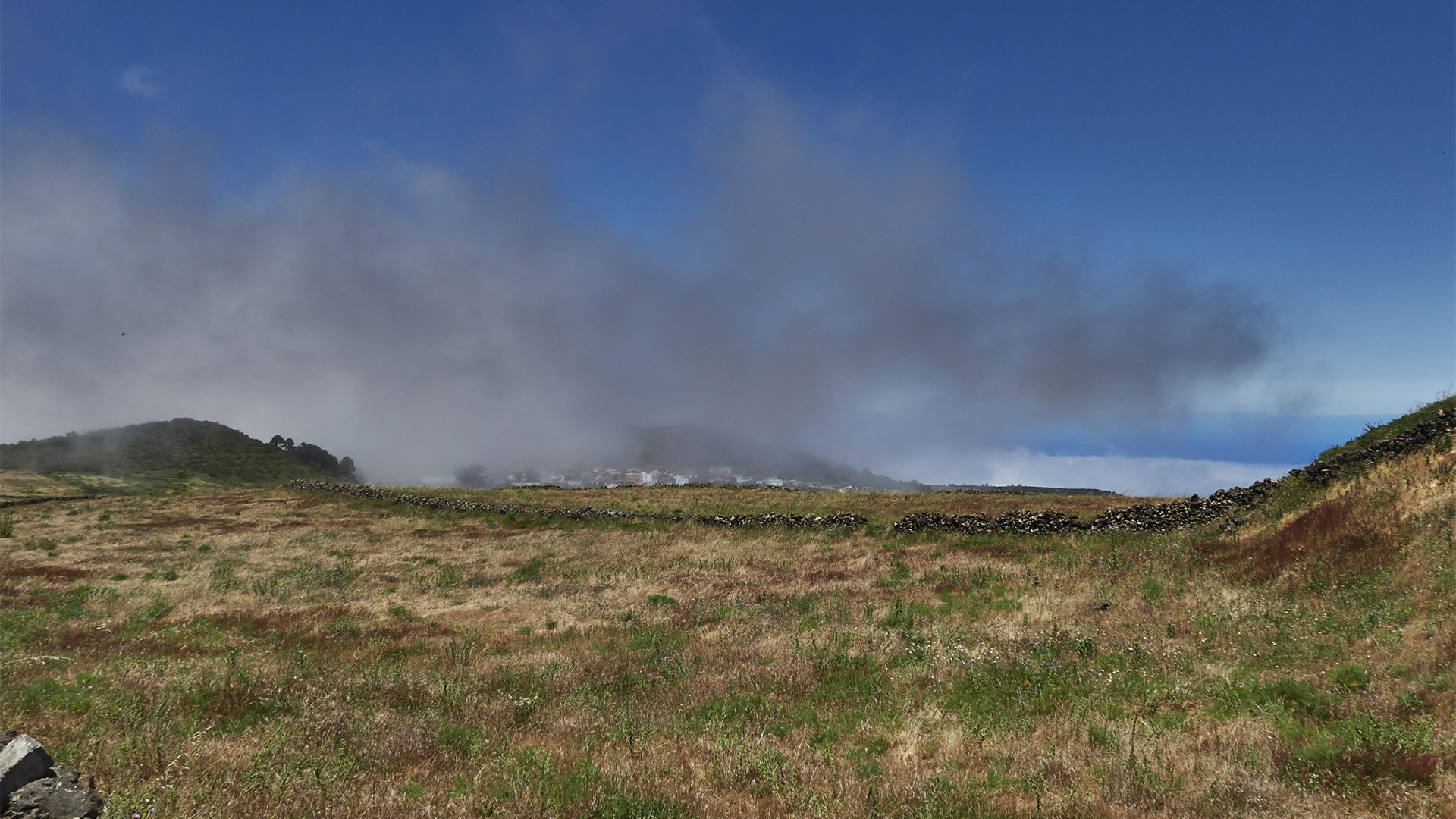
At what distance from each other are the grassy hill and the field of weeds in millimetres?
109043

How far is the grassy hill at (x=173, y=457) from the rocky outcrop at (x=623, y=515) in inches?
2760

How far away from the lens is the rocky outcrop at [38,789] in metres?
6.07

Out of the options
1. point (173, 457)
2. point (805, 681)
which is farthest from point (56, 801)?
point (173, 457)

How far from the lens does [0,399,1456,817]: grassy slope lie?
7.21 meters

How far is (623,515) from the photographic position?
4362 centimetres

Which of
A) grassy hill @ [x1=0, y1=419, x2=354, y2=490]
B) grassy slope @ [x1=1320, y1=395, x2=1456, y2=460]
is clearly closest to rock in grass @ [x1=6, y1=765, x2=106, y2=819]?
grassy slope @ [x1=1320, y1=395, x2=1456, y2=460]

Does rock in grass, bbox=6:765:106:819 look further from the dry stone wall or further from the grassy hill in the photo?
the grassy hill

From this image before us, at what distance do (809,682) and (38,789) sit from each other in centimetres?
1062

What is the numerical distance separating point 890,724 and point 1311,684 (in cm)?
689

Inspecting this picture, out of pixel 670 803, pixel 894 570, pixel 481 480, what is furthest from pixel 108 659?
pixel 481 480

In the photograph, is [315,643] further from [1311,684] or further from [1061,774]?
[1311,684]

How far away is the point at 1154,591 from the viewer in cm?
1706

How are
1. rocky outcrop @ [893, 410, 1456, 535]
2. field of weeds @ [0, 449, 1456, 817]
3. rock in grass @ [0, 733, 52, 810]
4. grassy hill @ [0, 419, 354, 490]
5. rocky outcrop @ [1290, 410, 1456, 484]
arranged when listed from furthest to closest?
1. grassy hill @ [0, 419, 354, 490]
2. rocky outcrop @ [893, 410, 1456, 535]
3. rocky outcrop @ [1290, 410, 1456, 484]
4. field of weeds @ [0, 449, 1456, 817]
5. rock in grass @ [0, 733, 52, 810]

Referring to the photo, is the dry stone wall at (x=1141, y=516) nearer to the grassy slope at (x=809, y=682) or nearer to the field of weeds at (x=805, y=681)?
the grassy slope at (x=809, y=682)
